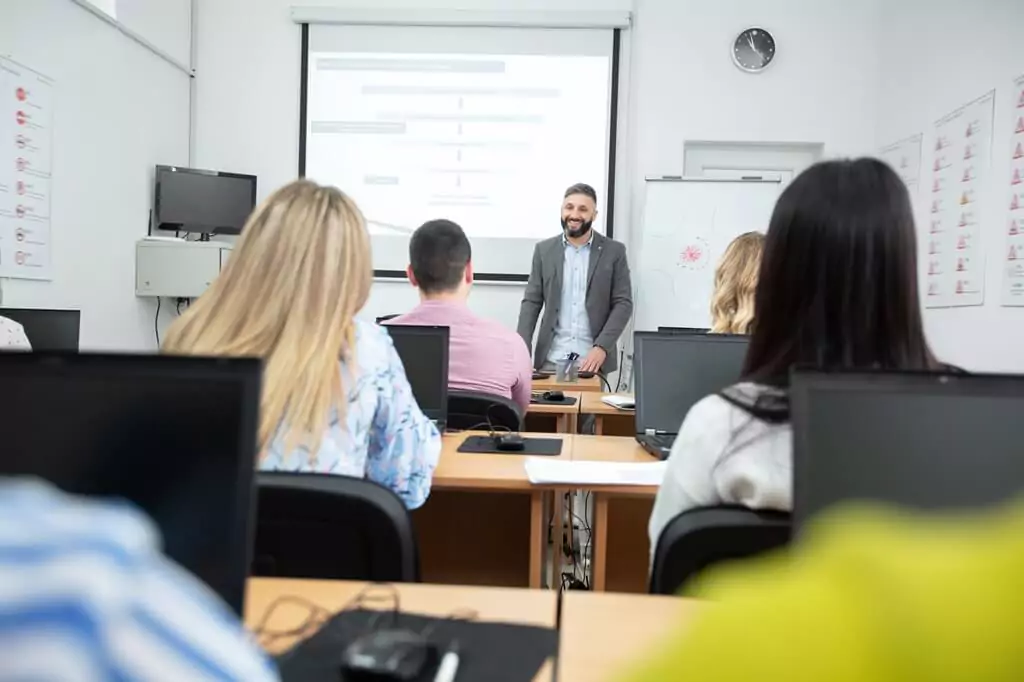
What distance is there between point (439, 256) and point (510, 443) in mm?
772

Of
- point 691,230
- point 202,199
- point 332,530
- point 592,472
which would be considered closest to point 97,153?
point 202,199

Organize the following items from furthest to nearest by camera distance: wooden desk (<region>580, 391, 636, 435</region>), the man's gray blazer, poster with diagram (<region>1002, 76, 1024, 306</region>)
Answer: the man's gray blazer
poster with diagram (<region>1002, 76, 1024, 306</region>)
wooden desk (<region>580, 391, 636, 435</region>)

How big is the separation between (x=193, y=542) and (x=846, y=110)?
18.9 feet

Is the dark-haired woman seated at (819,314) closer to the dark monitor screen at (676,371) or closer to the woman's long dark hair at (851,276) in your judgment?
the woman's long dark hair at (851,276)

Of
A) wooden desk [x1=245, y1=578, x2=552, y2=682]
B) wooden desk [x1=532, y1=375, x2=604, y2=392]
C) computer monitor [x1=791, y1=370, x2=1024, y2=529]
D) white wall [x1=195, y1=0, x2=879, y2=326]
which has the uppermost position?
white wall [x1=195, y1=0, x2=879, y2=326]

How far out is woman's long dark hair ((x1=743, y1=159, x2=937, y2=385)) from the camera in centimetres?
120

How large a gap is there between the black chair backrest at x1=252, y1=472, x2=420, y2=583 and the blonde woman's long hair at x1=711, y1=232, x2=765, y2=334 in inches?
66.7

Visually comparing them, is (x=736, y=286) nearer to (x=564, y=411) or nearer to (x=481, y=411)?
(x=564, y=411)

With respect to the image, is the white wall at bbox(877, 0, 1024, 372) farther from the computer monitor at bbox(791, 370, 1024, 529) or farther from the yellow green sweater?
the yellow green sweater

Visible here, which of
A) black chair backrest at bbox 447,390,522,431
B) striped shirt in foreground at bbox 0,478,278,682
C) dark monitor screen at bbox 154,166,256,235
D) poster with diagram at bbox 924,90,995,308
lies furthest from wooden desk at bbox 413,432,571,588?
dark monitor screen at bbox 154,166,256,235

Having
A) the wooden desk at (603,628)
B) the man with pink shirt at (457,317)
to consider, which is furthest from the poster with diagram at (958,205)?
the wooden desk at (603,628)

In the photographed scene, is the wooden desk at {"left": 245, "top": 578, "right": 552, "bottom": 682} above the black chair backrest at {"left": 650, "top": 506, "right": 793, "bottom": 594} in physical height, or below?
below

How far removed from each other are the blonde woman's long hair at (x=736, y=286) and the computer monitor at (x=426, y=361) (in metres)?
0.91

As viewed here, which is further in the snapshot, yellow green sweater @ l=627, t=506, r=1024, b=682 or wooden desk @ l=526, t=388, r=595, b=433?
wooden desk @ l=526, t=388, r=595, b=433
